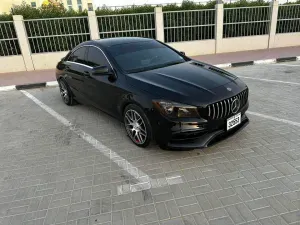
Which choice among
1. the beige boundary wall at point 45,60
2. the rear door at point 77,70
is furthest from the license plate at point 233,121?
the beige boundary wall at point 45,60

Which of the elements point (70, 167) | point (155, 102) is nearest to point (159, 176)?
point (155, 102)

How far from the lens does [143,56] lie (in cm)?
407

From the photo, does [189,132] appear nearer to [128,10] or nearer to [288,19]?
[128,10]

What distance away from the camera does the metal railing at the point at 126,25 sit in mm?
9875

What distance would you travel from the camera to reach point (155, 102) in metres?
3.04

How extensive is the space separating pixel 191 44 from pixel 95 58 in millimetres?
7238

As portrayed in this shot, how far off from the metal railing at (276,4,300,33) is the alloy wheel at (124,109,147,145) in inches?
427

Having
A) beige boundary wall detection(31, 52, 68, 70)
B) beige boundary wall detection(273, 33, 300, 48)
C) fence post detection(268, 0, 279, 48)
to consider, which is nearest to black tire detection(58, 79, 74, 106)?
beige boundary wall detection(31, 52, 68, 70)

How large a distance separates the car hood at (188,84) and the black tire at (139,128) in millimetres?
326

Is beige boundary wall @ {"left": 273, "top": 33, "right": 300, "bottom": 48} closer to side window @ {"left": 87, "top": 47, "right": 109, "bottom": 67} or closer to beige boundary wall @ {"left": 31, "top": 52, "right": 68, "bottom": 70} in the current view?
beige boundary wall @ {"left": 31, "top": 52, "right": 68, "bottom": 70}

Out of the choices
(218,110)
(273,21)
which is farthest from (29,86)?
(273,21)

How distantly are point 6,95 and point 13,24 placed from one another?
145 inches

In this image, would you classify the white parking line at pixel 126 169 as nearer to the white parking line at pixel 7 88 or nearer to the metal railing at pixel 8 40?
the white parking line at pixel 7 88

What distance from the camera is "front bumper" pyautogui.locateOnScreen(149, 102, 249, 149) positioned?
9.65ft
